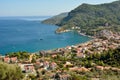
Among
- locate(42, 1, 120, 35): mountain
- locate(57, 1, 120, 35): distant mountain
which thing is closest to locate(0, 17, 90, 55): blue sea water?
locate(42, 1, 120, 35): mountain

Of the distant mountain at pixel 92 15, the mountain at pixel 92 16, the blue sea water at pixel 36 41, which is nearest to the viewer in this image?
the blue sea water at pixel 36 41

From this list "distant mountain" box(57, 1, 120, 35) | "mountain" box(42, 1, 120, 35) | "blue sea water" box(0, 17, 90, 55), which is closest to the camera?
"blue sea water" box(0, 17, 90, 55)

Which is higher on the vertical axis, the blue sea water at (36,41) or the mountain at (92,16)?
the mountain at (92,16)

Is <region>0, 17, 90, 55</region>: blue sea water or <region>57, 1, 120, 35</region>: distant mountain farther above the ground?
<region>57, 1, 120, 35</region>: distant mountain

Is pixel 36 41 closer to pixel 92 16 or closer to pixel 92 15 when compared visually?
pixel 92 16

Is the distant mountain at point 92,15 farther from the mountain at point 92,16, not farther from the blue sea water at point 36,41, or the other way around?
the blue sea water at point 36,41

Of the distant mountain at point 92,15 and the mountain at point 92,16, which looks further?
the distant mountain at point 92,15

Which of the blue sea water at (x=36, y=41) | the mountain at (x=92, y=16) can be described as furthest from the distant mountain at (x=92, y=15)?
the blue sea water at (x=36, y=41)

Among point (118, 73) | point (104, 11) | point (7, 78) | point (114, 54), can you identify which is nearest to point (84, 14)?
point (104, 11)

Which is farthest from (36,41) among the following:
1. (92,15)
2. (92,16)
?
(92,15)

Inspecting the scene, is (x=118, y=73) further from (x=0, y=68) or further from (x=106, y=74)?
(x=0, y=68)

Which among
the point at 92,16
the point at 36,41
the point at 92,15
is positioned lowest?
the point at 36,41

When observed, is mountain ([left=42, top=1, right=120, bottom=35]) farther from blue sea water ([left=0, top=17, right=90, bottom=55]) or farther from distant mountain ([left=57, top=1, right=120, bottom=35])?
blue sea water ([left=0, top=17, right=90, bottom=55])
